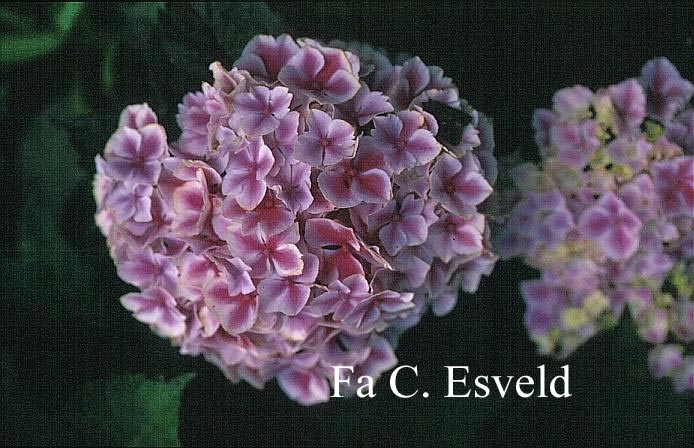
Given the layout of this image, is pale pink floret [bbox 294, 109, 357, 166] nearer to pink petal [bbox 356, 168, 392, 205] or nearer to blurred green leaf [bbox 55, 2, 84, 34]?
pink petal [bbox 356, 168, 392, 205]

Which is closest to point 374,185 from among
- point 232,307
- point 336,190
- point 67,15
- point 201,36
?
point 336,190

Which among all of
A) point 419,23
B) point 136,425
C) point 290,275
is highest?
point 419,23

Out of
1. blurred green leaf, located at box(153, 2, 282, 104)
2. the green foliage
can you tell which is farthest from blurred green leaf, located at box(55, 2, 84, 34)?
blurred green leaf, located at box(153, 2, 282, 104)

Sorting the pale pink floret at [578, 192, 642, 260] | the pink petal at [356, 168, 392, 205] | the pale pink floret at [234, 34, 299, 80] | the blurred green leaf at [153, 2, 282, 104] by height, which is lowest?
the pale pink floret at [578, 192, 642, 260]

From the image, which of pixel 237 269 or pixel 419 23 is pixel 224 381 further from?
pixel 419 23

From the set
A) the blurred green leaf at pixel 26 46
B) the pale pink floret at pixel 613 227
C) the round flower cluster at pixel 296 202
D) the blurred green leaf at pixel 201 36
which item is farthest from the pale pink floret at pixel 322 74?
the blurred green leaf at pixel 26 46

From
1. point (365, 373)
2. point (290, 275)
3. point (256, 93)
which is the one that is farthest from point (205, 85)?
point (365, 373)
